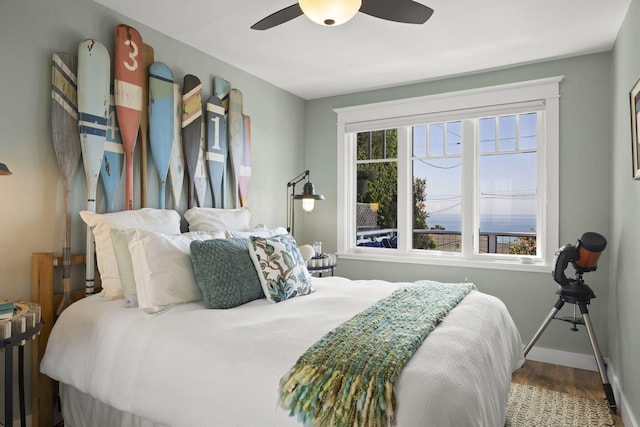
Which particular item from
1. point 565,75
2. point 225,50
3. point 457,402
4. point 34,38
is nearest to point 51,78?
point 34,38

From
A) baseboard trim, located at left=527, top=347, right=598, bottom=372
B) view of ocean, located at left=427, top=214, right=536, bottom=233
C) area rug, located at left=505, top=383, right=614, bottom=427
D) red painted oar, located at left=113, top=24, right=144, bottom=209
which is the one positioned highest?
red painted oar, located at left=113, top=24, right=144, bottom=209

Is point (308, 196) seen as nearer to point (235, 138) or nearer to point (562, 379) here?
point (235, 138)

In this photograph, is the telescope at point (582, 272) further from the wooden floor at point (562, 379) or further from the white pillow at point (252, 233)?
the white pillow at point (252, 233)

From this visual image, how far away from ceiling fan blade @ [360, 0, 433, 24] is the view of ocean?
230 cm

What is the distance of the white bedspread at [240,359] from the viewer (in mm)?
1368

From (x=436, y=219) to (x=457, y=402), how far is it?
2908mm

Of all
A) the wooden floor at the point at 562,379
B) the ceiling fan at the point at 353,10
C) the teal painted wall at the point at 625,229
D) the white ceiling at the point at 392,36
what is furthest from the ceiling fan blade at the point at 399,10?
the wooden floor at the point at 562,379

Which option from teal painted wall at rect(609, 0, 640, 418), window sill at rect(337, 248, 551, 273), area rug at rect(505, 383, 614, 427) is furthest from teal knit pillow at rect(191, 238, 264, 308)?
teal painted wall at rect(609, 0, 640, 418)

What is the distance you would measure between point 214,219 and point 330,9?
5.77 feet

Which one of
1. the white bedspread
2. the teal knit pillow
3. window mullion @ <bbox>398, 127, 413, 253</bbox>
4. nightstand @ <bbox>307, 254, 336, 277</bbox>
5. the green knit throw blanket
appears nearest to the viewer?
the green knit throw blanket

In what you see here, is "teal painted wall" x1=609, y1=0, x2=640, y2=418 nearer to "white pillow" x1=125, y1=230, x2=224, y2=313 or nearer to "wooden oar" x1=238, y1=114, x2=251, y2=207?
"white pillow" x1=125, y1=230, x2=224, y2=313

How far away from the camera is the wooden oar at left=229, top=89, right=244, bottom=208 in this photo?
3471 mm

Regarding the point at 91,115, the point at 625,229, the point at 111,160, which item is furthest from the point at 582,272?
the point at 91,115

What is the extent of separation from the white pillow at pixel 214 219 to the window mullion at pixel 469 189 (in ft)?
6.79
